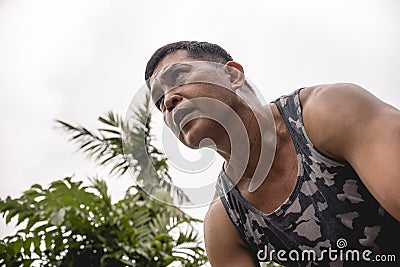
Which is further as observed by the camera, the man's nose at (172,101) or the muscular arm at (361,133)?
the man's nose at (172,101)

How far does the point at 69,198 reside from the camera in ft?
8.32

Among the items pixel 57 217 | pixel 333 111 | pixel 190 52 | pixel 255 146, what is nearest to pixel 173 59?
pixel 190 52

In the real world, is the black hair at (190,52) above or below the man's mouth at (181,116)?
above

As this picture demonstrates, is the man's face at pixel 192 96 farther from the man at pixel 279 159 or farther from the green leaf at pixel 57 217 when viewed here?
the green leaf at pixel 57 217

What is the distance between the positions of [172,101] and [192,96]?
3 centimetres

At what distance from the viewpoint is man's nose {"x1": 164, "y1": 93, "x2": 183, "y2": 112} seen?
3.06 feet

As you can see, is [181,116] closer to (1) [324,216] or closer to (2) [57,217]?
(1) [324,216]

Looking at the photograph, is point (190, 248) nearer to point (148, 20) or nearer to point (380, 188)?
point (148, 20)

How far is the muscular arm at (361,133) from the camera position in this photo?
66 cm

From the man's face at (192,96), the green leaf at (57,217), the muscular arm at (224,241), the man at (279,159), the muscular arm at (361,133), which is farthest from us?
the green leaf at (57,217)

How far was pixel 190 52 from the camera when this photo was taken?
99 cm

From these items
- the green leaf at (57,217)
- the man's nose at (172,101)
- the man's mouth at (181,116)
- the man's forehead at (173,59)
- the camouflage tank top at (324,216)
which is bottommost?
the camouflage tank top at (324,216)

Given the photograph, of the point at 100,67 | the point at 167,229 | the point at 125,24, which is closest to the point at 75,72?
the point at 100,67

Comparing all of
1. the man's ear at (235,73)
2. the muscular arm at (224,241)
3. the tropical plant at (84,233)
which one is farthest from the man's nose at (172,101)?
the tropical plant at (84,233)
